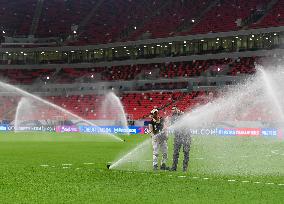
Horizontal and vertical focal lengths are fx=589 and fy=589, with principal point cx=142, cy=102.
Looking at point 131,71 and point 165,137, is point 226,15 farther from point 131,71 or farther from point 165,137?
point 165,137

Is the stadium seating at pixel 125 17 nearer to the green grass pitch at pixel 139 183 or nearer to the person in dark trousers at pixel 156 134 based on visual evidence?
the green grass pitch at pixel 139 183

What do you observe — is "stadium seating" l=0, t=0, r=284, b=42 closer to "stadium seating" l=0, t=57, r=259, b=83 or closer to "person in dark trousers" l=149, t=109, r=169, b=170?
"stadium seating" l=0, t=57, r=259, b=83

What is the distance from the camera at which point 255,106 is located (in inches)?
2469

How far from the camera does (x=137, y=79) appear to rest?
275 ft

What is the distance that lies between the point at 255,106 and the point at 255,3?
20.0 m

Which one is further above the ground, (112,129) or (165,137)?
(112,129)

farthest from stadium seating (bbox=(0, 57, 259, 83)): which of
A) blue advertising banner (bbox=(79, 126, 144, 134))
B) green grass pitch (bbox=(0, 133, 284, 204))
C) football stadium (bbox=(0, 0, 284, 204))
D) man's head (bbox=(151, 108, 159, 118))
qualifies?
man's head (bbox=(151, 108, 159, 118))

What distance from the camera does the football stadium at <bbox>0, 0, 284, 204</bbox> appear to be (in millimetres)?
37344

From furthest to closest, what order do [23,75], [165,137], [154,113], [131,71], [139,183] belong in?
[23,75] → [131,71] → [165,137] → [154,113] → [139,183]

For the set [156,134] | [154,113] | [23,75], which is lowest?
[156,134]

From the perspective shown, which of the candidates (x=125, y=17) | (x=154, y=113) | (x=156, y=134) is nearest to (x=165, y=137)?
(x=156, y=134)

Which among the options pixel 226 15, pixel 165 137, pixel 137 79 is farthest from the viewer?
pixel 137 79

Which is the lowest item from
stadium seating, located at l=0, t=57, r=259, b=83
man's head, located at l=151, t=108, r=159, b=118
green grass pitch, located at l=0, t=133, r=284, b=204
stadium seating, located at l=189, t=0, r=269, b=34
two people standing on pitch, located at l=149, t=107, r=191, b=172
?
green grass pitch, located at l=0, t=133, r=284, b=204

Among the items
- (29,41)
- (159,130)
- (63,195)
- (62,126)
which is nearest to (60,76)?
(29,41)
